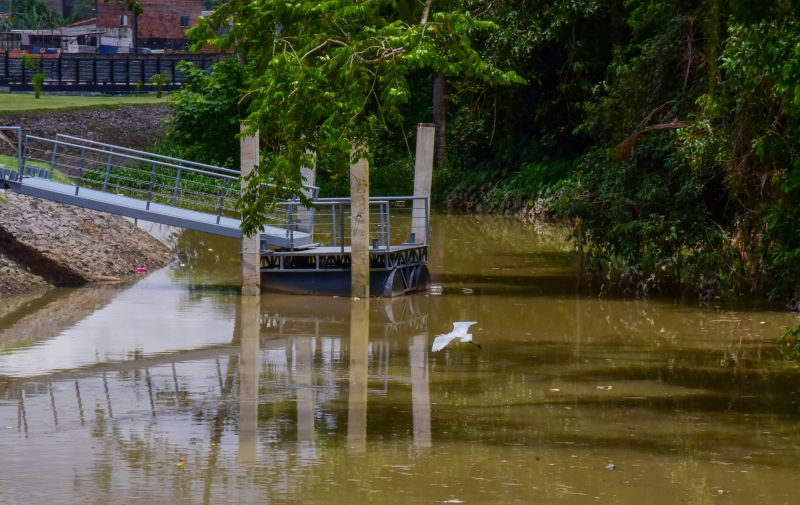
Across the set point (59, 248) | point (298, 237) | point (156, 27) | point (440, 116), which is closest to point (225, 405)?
point (298, 237)

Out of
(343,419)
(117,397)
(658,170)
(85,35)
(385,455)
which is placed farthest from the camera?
(85,35)

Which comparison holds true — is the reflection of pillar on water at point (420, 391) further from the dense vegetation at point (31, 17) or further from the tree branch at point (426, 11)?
the dense vegetation at point (31, 17)

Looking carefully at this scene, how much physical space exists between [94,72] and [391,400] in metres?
58.4

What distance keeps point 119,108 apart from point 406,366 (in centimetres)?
4477

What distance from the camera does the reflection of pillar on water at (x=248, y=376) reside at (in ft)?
40.8

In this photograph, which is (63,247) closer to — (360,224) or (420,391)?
(360,224)

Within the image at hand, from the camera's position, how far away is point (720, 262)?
21.3 meters

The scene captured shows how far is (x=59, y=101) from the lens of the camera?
59.6 m

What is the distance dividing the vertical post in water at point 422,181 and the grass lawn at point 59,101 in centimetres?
3000

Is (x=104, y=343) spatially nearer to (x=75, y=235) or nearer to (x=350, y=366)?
(x=350, y=366)

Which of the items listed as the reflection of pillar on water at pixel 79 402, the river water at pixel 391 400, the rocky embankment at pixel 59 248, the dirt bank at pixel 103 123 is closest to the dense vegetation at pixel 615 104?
the river water at pixel 391 400

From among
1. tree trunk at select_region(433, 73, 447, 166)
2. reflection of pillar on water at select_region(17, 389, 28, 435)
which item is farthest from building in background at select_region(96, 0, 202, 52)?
reflection of pillar on water at select_region(17, 389, 28, 435)

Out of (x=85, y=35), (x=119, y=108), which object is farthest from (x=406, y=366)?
(x=85, y=35)

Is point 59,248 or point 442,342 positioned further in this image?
point 59,248
